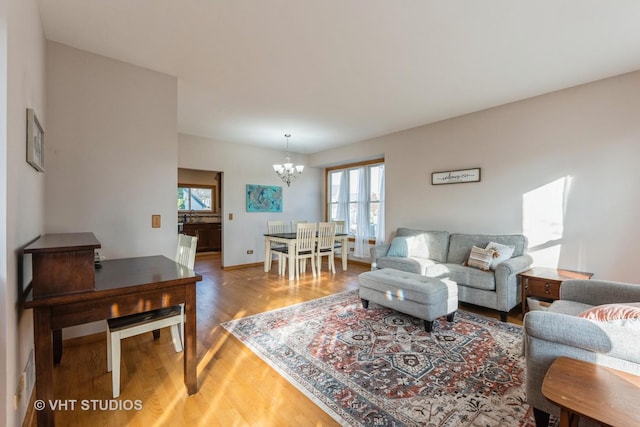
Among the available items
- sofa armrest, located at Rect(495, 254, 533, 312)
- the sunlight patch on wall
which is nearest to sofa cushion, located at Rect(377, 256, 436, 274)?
sofa armrest, located at Rect(495, 254, 533, 312)

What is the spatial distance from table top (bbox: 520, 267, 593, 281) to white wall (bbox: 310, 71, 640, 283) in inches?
5.8

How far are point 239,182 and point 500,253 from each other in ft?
15.3

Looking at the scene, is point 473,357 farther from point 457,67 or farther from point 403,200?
point 403,200

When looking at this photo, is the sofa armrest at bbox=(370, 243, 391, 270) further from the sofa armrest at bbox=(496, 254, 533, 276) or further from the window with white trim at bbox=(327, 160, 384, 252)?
the sofa armrest at bbox=(496, 254, 533, 276)

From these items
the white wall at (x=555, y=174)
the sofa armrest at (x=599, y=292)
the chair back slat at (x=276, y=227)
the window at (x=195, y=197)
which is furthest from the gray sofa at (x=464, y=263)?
the window at (x=195, y=197)

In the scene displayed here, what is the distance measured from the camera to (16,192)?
4.62ft

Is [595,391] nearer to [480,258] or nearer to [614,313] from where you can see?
[614,313]

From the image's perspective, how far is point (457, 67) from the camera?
280 cm

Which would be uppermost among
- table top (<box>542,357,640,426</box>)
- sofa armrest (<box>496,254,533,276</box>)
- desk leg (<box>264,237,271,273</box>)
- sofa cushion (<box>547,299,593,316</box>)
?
sofa armrest (<box>496,254,533,276</box>)

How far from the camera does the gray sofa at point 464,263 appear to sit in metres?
3.08

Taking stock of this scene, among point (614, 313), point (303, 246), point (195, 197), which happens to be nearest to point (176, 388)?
point (614, 313)

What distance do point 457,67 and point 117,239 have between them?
11.9 feet

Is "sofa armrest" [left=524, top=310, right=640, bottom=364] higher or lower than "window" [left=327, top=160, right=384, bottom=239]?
lower

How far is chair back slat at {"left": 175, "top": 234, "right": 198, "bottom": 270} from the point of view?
239 centimetres
